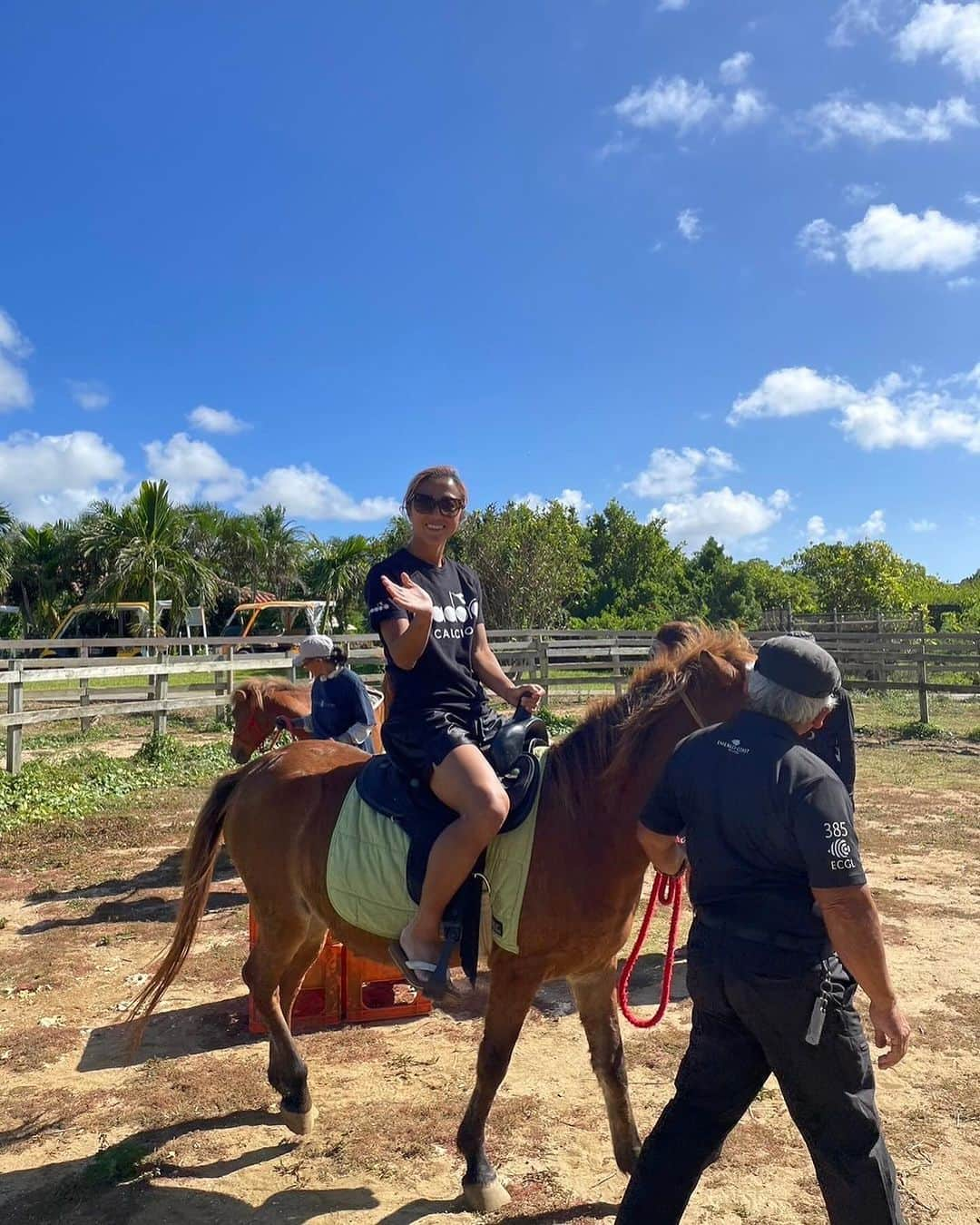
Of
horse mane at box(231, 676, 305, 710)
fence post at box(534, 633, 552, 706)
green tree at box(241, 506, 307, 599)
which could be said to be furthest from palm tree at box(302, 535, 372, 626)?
horse mane at box(231, 676, 305, 710)

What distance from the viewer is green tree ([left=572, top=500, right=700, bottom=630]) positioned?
37438 mm

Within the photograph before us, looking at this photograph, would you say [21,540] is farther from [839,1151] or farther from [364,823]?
[839,1151]

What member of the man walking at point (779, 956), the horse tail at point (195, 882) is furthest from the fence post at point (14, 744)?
the man walking at point (779, 956)

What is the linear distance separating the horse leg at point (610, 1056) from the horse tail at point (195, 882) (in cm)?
188

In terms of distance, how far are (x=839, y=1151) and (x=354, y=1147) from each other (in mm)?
2213

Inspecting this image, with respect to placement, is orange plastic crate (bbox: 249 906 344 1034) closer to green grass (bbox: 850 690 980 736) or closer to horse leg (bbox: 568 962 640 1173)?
horse leg (bbox: 568 962 640 1173)

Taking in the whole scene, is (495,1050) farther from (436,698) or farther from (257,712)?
(257,712)

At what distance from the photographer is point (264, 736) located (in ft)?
28.9

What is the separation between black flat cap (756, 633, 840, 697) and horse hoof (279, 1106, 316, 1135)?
2866 millimetres

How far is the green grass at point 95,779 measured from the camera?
9.39 meters

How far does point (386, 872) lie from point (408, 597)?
1183mm

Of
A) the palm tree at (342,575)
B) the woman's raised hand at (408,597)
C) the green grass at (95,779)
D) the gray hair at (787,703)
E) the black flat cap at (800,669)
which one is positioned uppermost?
the palm tree at (342,575)

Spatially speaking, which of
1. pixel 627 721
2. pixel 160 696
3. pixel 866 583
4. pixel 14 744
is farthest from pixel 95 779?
pixel 866 583

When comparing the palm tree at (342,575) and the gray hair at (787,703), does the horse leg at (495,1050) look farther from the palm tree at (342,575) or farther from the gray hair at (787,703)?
the palm tree at (342,575)
